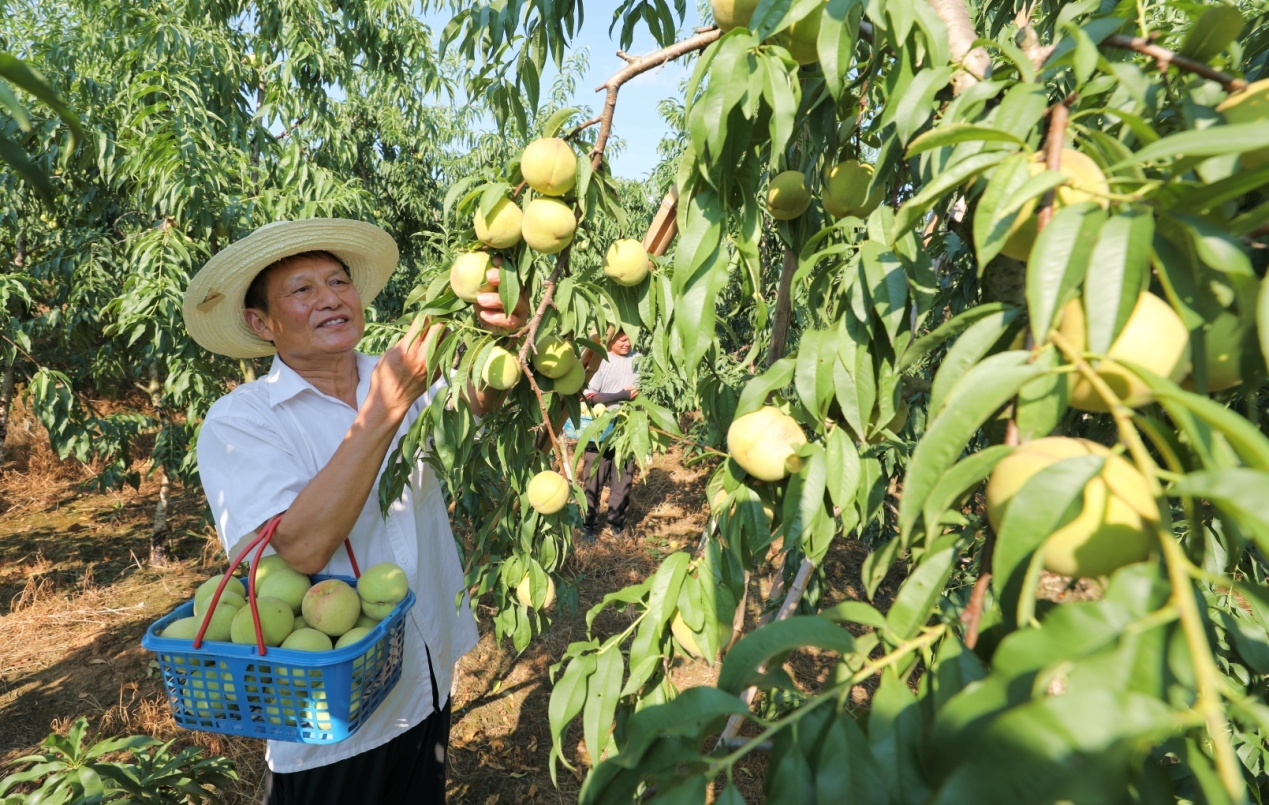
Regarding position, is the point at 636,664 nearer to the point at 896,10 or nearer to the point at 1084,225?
the point at 1084,225

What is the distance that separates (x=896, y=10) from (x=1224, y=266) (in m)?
0.43

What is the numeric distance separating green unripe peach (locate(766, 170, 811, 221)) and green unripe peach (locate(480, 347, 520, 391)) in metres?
0.51

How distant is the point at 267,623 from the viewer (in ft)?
4.42

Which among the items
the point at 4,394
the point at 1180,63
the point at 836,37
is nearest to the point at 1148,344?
the point at 1180,63

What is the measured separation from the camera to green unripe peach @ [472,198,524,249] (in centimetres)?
123

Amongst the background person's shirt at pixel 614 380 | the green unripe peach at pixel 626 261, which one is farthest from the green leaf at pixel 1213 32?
the background person's shirt at pixel 614 380

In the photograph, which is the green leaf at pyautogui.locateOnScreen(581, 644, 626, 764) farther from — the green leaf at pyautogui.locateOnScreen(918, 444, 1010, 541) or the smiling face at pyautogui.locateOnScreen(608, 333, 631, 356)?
the smiling face at pyautogui.locateOnScreen(608, 333, 631, 356)

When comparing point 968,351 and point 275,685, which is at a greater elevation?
point 968,351

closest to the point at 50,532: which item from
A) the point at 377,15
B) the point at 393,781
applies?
the point at 377,15

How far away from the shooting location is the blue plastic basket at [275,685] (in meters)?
1.27

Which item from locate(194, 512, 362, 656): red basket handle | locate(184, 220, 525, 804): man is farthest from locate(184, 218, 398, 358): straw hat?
locate(194, 512, 362, 656): red basket handle

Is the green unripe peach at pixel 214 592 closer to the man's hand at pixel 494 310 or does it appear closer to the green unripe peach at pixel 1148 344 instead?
the man's hand at pixel 494 310

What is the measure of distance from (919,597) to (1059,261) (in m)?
0.26

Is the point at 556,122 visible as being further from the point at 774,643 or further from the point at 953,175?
the point at 774,643
